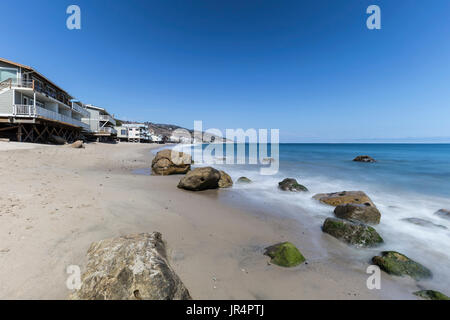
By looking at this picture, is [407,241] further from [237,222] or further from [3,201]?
[3,201]

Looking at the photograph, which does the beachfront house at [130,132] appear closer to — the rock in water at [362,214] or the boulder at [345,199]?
the boulder at [345,199]

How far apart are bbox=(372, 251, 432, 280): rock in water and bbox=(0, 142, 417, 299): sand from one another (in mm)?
188

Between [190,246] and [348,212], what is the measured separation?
596 cm

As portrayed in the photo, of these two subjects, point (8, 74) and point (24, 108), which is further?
point (8, 74)

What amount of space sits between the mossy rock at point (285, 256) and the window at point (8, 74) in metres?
30.3

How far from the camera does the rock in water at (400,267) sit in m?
3.84

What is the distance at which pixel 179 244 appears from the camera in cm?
412

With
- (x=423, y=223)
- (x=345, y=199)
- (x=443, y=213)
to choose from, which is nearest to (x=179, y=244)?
(x=345, y=199)

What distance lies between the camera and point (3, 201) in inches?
185

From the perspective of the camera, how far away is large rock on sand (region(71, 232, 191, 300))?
2262 millimetres

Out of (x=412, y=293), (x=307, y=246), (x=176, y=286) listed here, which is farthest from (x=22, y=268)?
(x=412, y=293)

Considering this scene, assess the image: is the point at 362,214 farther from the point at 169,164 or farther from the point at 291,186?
the point at 169,164

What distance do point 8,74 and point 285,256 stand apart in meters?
31.7

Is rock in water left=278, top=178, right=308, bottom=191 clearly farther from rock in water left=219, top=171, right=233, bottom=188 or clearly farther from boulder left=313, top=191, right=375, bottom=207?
rock in water left=219, top=171, right=233, bottom=188
